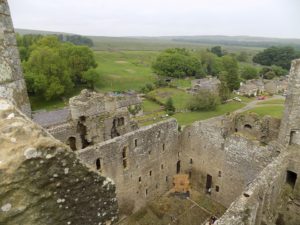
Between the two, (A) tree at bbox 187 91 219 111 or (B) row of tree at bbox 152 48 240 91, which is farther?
(B) row of tree at bbox 152 48 240 91

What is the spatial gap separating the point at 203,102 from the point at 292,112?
3123cm

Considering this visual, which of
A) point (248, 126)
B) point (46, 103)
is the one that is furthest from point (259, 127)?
point (46, 103)

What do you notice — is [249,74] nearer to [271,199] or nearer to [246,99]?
[246,99]

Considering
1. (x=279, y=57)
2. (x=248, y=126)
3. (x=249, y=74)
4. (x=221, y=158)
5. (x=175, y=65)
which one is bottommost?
(x=249, y=74)

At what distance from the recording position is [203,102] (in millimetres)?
43531

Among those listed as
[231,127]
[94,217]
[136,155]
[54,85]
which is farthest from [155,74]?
Result: [94,217]

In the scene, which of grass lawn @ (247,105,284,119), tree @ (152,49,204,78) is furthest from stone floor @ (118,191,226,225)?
tree @ (152,49,204,78)

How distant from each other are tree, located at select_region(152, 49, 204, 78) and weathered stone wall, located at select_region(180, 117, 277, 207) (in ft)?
170

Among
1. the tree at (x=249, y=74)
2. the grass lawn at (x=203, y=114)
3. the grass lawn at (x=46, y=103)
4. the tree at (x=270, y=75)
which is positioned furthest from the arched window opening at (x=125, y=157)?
the tree at (x=270, y=75)

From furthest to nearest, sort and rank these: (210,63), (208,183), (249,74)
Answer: (210,63) < (249,74) < (208,183)

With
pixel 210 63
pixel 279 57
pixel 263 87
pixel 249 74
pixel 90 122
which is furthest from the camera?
pixel 279 57

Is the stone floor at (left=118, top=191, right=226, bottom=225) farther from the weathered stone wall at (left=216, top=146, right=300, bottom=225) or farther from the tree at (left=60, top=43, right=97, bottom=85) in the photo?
the tree at (left=60, top=43, right=97, bottom=85)

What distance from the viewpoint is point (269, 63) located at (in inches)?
4183

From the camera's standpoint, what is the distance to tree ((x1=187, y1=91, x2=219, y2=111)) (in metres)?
43.5
